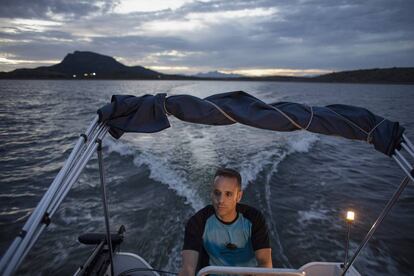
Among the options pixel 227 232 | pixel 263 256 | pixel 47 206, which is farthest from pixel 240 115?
pixel 47 206

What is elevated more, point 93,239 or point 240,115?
point 240,115

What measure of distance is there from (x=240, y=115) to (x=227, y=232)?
3.97 ft

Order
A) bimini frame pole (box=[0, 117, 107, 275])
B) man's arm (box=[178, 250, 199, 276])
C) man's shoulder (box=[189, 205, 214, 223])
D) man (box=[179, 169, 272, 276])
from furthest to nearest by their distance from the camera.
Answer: man's shoulder (box=[189, 205, 214, 223])
man (box=[179, 169, 272, 276])
man's arm (box=[178, 250, 199, 276])
bimini frame pole (box=[0, 117, 107, 275])

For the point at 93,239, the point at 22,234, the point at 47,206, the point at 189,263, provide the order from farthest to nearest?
1. the point at 93,239
2. the point at 189,263
3. the point at 47,206
4. the point at 22,234

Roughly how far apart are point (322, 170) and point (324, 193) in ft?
7.25

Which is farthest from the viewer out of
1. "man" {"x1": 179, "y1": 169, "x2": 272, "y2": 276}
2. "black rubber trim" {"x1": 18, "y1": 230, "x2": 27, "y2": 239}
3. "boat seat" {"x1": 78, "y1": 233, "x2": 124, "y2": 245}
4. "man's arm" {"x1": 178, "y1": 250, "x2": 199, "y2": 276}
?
"boat seat" {"x1": 78, "y1": 233, "x2": 124, "y2": 245}

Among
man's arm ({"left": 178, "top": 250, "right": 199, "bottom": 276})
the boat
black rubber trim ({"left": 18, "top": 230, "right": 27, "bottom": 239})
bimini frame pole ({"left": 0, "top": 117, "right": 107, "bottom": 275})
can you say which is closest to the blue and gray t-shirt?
man's arm ({"left": 178, "top": 250, "right": 199, "bottom": 276})

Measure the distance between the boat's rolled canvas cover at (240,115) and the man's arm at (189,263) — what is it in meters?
1.25

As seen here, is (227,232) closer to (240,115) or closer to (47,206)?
(240,115)

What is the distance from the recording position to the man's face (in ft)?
8.98

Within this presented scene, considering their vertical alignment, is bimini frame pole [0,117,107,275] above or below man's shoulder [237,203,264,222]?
above

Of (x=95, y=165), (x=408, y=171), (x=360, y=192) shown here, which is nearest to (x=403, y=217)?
(x=360, y=192)

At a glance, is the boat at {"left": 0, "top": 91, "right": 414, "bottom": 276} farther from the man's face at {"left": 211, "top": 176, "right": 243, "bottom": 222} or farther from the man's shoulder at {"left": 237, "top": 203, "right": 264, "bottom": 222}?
the man's shoulder at {"left": 237, "top": 203, "right": 264, "bottom": 222}

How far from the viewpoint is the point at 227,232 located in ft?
9.46
